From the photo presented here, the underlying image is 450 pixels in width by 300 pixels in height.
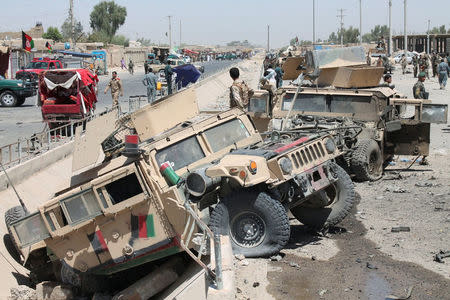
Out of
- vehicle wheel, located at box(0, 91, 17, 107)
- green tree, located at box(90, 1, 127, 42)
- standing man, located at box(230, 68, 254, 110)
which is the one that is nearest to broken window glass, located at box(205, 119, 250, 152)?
standing man, located at box(230, 68, 254, 110)

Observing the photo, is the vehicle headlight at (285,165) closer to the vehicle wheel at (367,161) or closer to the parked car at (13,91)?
the vehicle wheel at (367,161)

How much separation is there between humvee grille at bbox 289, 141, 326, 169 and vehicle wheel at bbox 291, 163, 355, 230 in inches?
12.9

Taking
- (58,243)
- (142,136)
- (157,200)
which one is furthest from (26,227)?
(142,136)

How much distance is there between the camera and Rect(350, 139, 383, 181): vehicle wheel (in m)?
12.1

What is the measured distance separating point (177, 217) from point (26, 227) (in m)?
1.76

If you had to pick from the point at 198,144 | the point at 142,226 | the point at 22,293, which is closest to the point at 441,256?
the point at 198,144

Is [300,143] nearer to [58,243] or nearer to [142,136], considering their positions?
[142,136]

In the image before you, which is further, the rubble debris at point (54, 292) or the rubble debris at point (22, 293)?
the rubble debris at point (22, 293)

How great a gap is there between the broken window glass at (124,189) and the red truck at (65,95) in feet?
35.1

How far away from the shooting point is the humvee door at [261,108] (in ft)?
45.1

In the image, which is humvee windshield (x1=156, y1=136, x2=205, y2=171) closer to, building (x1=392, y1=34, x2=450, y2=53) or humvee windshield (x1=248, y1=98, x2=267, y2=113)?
humvee windshield (x1=248, y1=98, x2=267, y2=113)

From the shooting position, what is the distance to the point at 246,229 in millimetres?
8312

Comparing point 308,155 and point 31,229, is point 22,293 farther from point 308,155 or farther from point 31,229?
point 308,155

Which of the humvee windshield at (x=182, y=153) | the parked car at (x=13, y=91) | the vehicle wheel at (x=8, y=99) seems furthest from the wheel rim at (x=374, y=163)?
the vehicle wheel at (x=8, y=99)
